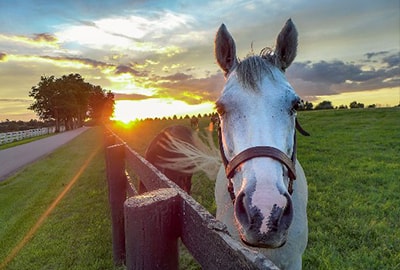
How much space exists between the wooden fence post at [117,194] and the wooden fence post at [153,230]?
2.80 meters

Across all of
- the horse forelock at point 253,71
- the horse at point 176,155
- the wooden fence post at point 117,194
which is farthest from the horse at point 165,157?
the horse forelock at point 253,71

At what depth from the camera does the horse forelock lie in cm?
227

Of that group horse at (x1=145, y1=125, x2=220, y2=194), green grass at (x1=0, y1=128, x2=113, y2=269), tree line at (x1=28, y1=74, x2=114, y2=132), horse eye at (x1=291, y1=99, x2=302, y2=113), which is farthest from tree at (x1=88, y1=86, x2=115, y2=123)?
horse eye at (x1=291, y1=99, x2=302, y2=113)

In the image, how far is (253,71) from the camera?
233cm

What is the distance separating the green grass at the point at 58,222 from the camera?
4832 mm

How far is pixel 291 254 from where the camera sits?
261 cm

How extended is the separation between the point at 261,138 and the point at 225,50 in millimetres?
1161

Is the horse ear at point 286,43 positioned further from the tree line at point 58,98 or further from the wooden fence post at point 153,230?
the tree line at point 58,98

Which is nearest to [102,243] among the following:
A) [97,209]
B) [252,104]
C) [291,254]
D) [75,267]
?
[75,267]

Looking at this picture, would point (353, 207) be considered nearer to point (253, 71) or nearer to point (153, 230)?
point (253, 71)

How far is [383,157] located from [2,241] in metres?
11.5

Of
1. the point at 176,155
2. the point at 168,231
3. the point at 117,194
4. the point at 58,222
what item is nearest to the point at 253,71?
the point at 168,231

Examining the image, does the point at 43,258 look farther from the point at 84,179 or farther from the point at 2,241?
the point at 84,179

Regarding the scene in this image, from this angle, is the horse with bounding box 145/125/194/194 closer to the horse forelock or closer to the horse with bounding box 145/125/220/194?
the horse with bounding box 145/125/220/194
